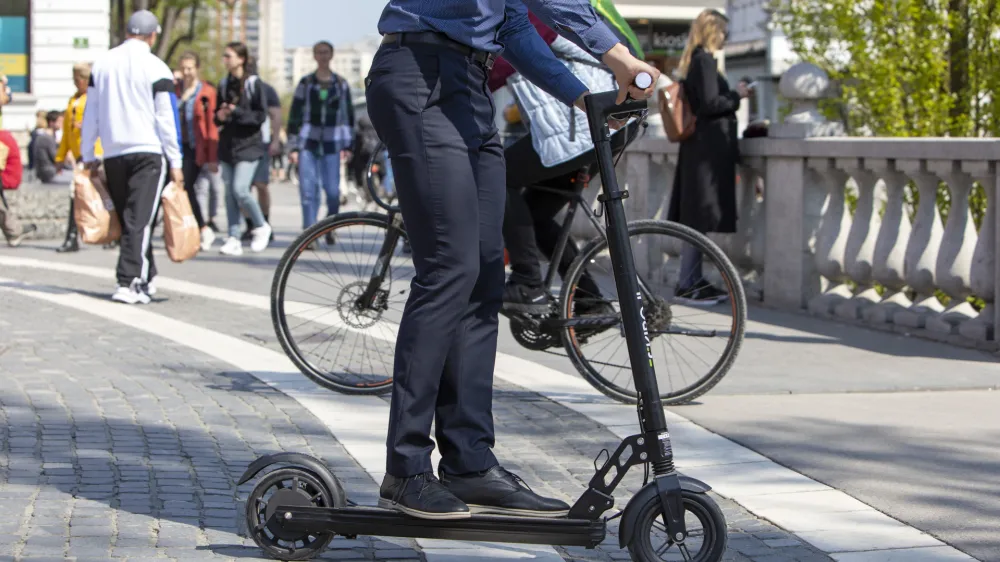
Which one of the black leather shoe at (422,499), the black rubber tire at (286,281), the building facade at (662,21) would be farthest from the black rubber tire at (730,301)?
the building facade at (662,21)

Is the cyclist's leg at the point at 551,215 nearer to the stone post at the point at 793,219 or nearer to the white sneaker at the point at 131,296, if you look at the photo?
the stone post at the point at 793,219

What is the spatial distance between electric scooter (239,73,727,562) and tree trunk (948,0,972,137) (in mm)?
8351

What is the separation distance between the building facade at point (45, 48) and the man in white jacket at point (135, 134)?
17.0 m

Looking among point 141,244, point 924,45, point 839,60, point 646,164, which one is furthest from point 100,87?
point 839,60

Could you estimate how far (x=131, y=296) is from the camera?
414 inches

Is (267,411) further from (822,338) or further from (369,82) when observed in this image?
(822,338)

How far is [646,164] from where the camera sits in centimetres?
1205

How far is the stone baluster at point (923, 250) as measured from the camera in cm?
877

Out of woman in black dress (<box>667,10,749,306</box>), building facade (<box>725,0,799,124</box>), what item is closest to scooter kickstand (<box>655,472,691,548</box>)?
woman in black dress (<box>667,10,749,306</box>)

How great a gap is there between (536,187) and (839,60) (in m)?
8.62

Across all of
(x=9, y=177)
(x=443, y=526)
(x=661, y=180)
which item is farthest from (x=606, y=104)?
(x=9, y=177)

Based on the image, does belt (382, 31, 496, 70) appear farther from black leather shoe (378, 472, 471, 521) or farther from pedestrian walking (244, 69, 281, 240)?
pedestrian walking (244, 69, 281, 240)

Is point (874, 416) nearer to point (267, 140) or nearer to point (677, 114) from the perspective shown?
point (677, 114)

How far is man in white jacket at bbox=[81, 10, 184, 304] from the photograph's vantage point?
10.7 metres
